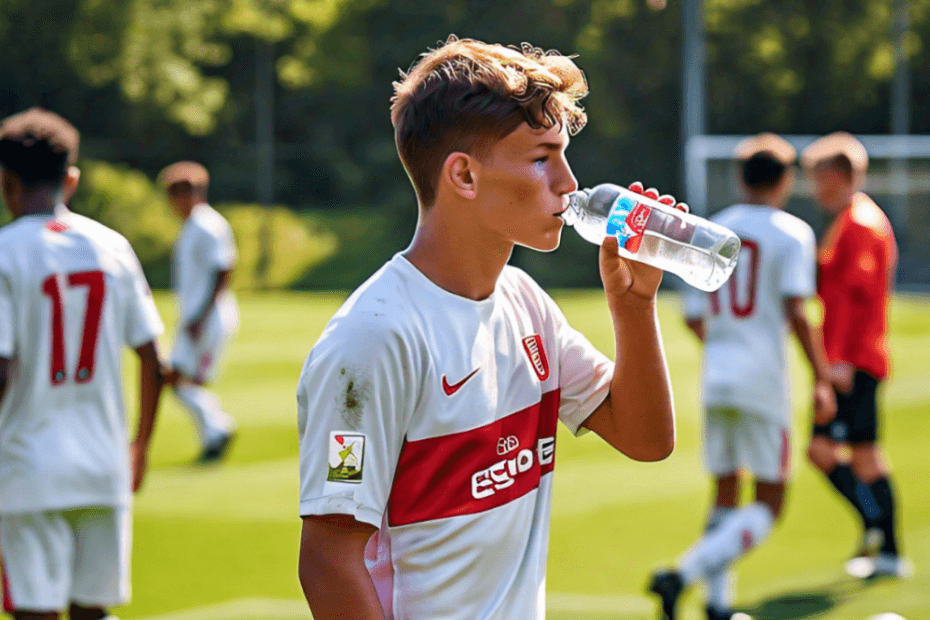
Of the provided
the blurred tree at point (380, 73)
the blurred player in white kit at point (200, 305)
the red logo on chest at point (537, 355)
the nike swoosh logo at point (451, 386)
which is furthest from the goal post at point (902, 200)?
the nike swoosh logo at point (451, 386)

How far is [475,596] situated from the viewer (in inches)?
89.4

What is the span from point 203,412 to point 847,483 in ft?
16.9

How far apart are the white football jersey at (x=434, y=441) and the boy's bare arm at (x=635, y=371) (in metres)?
0.15

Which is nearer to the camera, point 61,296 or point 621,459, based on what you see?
point 61,296

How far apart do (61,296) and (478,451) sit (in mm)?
2279

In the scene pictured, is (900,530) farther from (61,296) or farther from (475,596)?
(475,596)

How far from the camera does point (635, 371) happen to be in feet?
8.07

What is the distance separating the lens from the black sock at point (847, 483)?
6.76m

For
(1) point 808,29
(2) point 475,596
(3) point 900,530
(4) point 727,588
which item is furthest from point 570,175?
(1) point 808,29

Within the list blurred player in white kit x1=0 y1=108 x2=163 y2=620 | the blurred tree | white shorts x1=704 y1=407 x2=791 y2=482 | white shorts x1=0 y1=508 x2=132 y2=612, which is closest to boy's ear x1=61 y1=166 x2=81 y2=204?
blurred player in white kit x1=0 y1=108 x2=163 y2=620

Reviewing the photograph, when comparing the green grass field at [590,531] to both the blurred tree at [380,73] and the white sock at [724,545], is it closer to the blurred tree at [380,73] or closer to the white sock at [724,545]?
the white sock at [724,545]

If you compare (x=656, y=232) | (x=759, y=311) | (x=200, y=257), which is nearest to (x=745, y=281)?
(x=759, y=311)

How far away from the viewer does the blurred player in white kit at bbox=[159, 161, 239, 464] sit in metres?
→ 9.95

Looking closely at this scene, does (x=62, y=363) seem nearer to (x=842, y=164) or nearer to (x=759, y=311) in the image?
(x=759, y=311)
